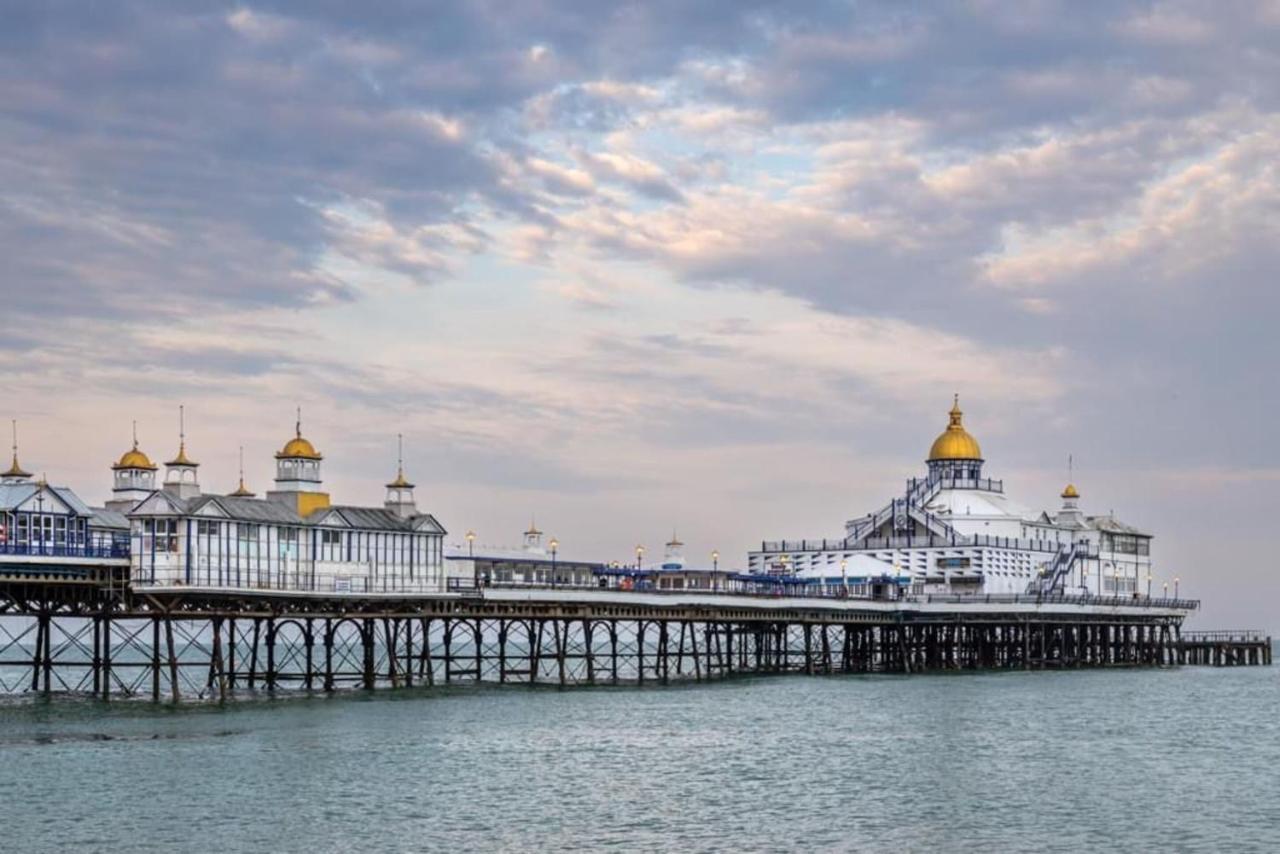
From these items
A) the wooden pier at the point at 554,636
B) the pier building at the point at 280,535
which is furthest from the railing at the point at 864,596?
the pier building at the point at 280,535

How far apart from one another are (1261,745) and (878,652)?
7084cm

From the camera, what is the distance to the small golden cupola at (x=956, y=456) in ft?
531

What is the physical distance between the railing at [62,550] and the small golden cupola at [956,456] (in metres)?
90.5

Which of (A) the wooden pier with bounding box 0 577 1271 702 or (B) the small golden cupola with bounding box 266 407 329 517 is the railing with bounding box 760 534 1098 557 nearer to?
(A) the wooden pier with bounding box 0 577 1271 702

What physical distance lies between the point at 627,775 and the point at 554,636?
60323mm

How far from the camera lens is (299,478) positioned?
95.4 m

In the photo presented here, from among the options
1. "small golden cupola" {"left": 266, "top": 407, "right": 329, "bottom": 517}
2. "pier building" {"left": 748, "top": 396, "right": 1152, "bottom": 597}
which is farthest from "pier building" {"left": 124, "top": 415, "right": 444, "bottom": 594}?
"pier building" {"left": 748, "top": 396, "right": 1152, "bottom": 597}

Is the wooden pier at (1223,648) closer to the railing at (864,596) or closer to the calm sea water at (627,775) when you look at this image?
Result: the railing at (864,596)

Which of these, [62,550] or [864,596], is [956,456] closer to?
[864,596]

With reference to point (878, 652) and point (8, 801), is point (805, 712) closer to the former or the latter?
point (8, 801)

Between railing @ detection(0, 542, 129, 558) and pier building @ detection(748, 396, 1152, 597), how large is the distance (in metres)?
68.1

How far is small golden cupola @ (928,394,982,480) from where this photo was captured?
161750 mm

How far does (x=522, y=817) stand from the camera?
5231cm

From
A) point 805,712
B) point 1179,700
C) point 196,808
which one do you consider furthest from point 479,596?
point 196,808
